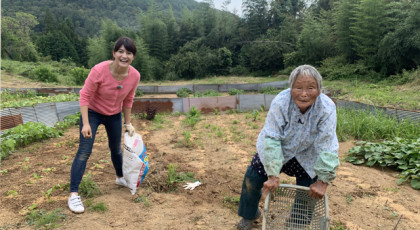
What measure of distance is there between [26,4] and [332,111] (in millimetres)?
63616

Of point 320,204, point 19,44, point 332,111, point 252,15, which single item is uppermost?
point 252,15

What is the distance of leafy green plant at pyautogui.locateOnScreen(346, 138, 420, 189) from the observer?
2963mm

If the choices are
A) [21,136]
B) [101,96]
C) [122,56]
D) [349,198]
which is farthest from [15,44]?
[349,198]

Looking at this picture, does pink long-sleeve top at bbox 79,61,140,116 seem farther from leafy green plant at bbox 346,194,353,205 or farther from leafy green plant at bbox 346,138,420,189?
leafy green plant at bbox 346,138,420,189

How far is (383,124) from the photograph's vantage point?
14.6 feet

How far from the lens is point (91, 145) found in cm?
221

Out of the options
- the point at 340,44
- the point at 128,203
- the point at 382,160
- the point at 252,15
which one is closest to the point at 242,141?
the point at 382,160

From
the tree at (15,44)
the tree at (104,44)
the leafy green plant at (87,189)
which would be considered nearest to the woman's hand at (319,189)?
the leafy green plant at (87,189)

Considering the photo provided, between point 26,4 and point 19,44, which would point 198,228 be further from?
point 26,4

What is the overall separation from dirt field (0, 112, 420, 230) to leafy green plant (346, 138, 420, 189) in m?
0.12

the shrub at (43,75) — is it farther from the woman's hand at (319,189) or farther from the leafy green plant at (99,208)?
the woman's hand at (319,189)

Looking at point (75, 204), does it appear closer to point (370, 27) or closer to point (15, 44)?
point (370, 27)

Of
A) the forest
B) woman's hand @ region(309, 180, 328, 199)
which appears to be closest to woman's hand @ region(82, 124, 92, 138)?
woman's hand @ region(309, 180, 328, 199)

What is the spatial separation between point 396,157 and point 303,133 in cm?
232
